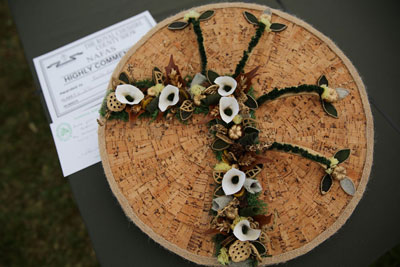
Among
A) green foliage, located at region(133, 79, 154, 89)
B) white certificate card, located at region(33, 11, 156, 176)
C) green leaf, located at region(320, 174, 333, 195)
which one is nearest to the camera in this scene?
green leaf, located at region(320, 174, 333, 195)

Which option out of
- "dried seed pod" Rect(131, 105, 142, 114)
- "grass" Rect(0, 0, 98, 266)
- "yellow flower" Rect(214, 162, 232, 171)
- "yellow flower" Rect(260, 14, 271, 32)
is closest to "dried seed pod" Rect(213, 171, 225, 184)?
"yellow flower" Rect(214, 162, 232, 171)

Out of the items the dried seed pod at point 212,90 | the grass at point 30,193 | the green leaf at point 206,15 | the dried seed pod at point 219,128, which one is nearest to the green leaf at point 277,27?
the green leaf at point 206,15

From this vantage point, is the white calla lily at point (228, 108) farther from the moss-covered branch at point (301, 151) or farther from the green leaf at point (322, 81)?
the green leaf at point (322, 81)

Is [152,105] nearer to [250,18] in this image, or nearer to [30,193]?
[250,18]

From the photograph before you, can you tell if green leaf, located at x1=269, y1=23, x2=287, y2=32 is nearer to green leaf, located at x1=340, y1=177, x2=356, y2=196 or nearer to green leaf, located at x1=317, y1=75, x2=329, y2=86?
green leaf, located at x1=317, y1=75, x2=329, y2=86

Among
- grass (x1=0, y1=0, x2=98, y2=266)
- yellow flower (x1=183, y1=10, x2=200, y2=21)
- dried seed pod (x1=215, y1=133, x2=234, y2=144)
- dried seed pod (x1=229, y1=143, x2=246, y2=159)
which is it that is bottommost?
grass (x1=0, y1=0, x2=98, y2=266)

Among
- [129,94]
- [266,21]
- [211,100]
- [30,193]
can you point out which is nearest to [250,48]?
[266,21]

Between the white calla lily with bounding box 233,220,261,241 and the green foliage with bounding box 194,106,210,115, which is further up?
the green foliage with bounding box 194,106,210,115
